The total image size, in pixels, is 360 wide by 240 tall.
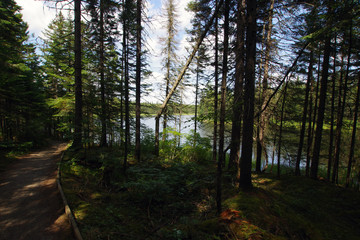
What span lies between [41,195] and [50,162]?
531 cm

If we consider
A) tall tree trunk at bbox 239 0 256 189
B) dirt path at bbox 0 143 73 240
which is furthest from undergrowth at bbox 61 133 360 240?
tall tree trunk at bbox 239 0 256 189

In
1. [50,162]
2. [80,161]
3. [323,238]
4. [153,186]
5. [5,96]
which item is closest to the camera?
[323,238]

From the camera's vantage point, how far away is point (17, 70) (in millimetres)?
13031

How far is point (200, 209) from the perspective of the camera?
502 cm

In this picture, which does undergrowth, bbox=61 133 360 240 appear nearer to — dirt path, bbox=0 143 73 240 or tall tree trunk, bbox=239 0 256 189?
dirt path, bbox=0 143 73 240

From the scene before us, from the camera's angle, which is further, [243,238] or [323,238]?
[323,238]

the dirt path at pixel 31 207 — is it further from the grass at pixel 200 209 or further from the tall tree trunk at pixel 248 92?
the tall tree trunk at pixel 248 92

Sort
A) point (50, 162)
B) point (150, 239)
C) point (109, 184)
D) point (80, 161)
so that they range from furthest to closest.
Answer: point (50, 162)
point (80, 161)
point (109, 184)
point (150, 239)

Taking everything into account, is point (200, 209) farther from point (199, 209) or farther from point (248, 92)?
point (248, 92)

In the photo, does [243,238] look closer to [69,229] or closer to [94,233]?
[94,233]

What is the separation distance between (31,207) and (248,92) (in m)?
7.99

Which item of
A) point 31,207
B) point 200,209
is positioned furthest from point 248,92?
point 31,207

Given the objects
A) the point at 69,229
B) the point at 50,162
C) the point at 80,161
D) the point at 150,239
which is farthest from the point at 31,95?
the point at 150,239

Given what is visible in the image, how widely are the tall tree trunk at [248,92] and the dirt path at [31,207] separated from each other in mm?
5352
